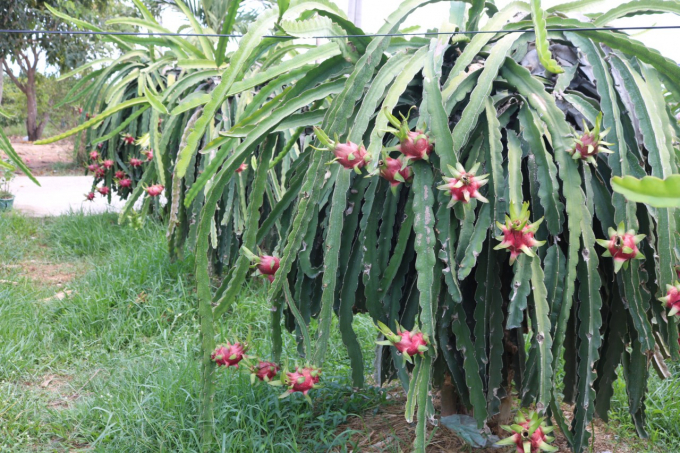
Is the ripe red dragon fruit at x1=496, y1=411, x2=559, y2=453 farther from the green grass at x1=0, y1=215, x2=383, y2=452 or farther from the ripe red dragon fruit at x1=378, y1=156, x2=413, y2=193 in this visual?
the green grass at x1=0, y1=215, x2=383, y2=452

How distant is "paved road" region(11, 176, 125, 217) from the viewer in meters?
6.48

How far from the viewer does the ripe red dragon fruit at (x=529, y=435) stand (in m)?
1.14

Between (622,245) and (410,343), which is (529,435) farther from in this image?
(622,245)

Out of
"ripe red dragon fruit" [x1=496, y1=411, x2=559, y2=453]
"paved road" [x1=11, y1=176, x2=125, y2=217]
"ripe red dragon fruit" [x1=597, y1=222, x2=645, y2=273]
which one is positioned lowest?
"paved road" [x1=11, y1=176, x2=125, y2=217]

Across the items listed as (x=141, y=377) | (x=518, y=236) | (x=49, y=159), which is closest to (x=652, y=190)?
(x=518, y=236)

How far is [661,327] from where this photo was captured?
4.26 ft

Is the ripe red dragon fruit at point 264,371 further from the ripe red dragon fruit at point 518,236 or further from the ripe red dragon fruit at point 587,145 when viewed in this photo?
the ripe red dragon fruit at point 587,145

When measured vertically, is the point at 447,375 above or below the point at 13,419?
above

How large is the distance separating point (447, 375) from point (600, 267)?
1.95ft

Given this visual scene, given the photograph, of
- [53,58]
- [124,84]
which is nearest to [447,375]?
[124,84]

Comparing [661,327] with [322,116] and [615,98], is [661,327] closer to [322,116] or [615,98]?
[615,98]

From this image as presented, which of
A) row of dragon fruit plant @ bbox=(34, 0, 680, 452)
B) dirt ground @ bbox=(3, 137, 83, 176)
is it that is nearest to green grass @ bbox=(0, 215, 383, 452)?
row of dragon fruit plant @ bbox=(34, 0, 680, 452)

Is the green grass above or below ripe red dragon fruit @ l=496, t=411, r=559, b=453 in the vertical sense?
below

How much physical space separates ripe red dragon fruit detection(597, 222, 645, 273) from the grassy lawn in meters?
1.03
